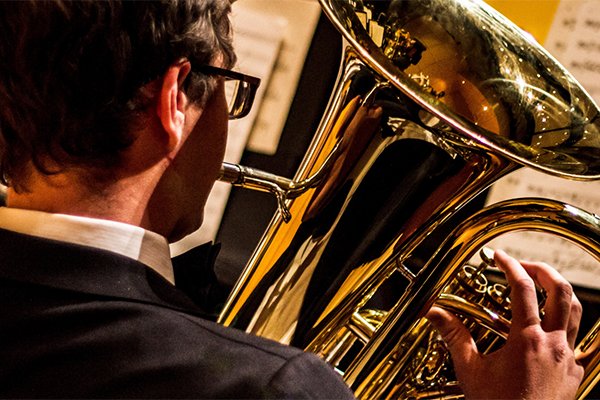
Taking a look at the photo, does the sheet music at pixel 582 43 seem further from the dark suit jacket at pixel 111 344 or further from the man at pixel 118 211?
the dark suit jacket at pixel 111 344

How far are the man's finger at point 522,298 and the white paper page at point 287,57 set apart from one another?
792mm

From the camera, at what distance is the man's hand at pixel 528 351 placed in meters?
0.90

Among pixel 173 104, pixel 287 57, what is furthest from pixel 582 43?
pixel 173 104

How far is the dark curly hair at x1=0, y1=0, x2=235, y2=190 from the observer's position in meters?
0.71

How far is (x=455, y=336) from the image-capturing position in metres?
1.02

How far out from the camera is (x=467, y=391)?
949mm

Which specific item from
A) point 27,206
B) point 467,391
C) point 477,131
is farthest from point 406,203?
point 27,206

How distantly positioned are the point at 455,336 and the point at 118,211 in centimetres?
51

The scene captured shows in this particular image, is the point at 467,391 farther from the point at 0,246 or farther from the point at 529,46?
the point at 0,246

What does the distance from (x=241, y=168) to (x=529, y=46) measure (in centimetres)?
44

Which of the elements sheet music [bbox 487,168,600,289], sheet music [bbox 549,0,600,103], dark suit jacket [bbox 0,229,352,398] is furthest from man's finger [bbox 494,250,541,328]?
sheet music [bbox 549,0,600,103]

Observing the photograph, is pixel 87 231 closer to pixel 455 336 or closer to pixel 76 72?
pixel 76 72

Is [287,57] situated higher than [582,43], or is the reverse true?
[582,43]

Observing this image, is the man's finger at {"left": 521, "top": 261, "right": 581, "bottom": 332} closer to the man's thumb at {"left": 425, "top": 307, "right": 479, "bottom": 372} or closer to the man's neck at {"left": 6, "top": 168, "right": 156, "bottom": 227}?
the man's thumb at {"left": 425, "top": 307, "right": 479, "bottom": 372}
